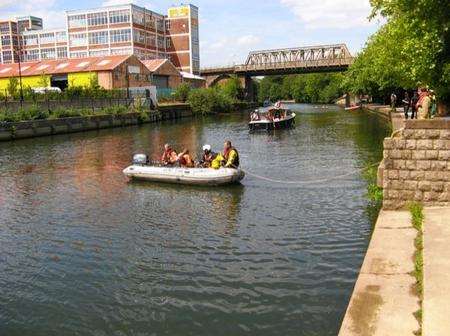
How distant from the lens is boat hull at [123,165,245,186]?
22578 mm

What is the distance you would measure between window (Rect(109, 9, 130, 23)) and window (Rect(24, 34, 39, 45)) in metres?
31.6

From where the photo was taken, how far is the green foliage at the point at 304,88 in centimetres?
14188

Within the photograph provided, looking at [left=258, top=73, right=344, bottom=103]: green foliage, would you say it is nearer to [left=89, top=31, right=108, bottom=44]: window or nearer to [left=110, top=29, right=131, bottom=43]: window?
[left=110, top=29, right=131, bottom=43]: window

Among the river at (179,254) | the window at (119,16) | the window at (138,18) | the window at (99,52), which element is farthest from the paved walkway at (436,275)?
the window at (99,52)

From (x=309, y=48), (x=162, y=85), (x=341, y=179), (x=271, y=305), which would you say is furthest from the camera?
(x=309, y=48)

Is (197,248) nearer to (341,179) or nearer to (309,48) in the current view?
(341,179)

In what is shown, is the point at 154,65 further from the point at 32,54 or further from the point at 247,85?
the point at 32,54

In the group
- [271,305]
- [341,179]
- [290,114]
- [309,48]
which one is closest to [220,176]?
[341,179]

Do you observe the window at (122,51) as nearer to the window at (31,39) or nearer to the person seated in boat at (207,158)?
the window at (31,39)

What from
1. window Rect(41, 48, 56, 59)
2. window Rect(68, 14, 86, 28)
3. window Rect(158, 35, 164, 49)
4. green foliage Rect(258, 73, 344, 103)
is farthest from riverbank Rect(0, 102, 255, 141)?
window Rect(41, 48, 56, 59)

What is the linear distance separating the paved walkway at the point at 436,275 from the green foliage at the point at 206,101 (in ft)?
266

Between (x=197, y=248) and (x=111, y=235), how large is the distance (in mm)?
3147

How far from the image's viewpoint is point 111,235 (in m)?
16.2

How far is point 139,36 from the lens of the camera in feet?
391
